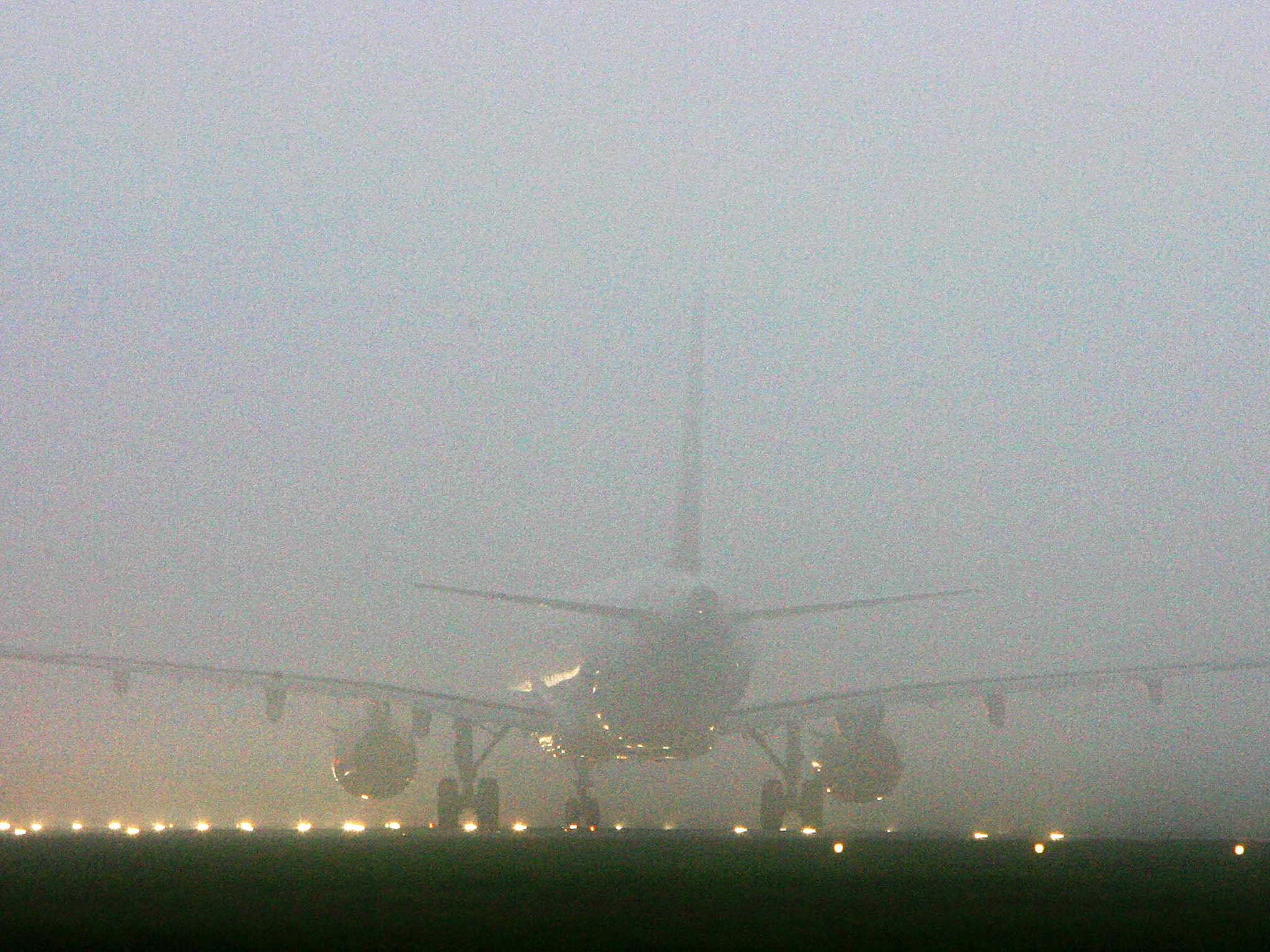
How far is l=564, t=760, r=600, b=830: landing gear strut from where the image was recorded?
156 feet

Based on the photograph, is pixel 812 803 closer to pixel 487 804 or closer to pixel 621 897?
pixel 487 804

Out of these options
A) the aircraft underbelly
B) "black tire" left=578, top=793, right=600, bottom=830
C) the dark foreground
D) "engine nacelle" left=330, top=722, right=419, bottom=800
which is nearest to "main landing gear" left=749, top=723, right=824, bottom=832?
the aircraft underbelly

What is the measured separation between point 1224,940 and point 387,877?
11.0 metres

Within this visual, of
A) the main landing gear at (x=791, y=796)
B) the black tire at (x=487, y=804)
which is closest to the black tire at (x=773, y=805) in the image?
the main landing gear at (x=791, y=796)

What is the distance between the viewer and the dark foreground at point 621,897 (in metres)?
14.5

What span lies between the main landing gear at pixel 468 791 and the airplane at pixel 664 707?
1.6 inches

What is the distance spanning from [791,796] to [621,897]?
31363 millimetres

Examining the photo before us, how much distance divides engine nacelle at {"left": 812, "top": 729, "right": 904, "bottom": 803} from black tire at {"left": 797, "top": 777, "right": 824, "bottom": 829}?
25 cm

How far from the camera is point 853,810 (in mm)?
58375

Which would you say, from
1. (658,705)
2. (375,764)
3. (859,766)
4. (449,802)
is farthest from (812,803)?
(375,764)

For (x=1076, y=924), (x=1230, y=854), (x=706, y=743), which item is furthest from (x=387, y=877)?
(x=706, y=743)

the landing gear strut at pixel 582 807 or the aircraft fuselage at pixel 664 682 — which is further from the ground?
the aircraft fuselage at pixel 664 682

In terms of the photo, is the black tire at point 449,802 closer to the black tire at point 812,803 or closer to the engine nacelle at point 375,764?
the engine nacelle at point 375,764

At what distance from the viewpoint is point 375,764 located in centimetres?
4912
